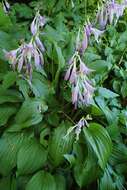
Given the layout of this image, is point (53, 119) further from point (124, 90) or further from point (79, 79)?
point (124, 90)

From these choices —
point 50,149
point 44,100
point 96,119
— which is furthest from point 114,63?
point 50,149

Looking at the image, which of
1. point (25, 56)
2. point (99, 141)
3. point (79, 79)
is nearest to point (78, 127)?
point (99, 141)

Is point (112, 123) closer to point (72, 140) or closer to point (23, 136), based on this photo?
point (72, 140)

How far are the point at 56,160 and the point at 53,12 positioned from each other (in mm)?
1682

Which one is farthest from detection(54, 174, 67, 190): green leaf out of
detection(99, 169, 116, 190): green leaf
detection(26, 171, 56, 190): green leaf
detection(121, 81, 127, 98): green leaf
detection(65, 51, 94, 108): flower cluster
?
detection(121, 81, 127, 98): green leaf

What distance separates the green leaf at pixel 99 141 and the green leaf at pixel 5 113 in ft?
1.43

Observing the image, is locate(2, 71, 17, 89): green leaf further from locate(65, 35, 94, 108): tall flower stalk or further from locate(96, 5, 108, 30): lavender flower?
locate(96, 5, 108, 30): lavender flower

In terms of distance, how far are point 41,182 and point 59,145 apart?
0.22 m

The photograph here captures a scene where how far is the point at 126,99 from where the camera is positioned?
2.92 meters

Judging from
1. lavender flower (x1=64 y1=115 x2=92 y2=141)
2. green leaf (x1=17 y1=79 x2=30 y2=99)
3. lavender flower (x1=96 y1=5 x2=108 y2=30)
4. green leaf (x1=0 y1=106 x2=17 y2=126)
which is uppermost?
lavender flower (x1=96 y1=5 x2=108 y2=30)

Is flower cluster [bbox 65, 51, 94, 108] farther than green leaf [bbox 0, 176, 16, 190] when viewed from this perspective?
No

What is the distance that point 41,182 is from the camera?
2260 mm

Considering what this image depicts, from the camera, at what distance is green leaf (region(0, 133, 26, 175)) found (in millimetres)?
2270

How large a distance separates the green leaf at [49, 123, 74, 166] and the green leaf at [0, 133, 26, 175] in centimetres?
17
